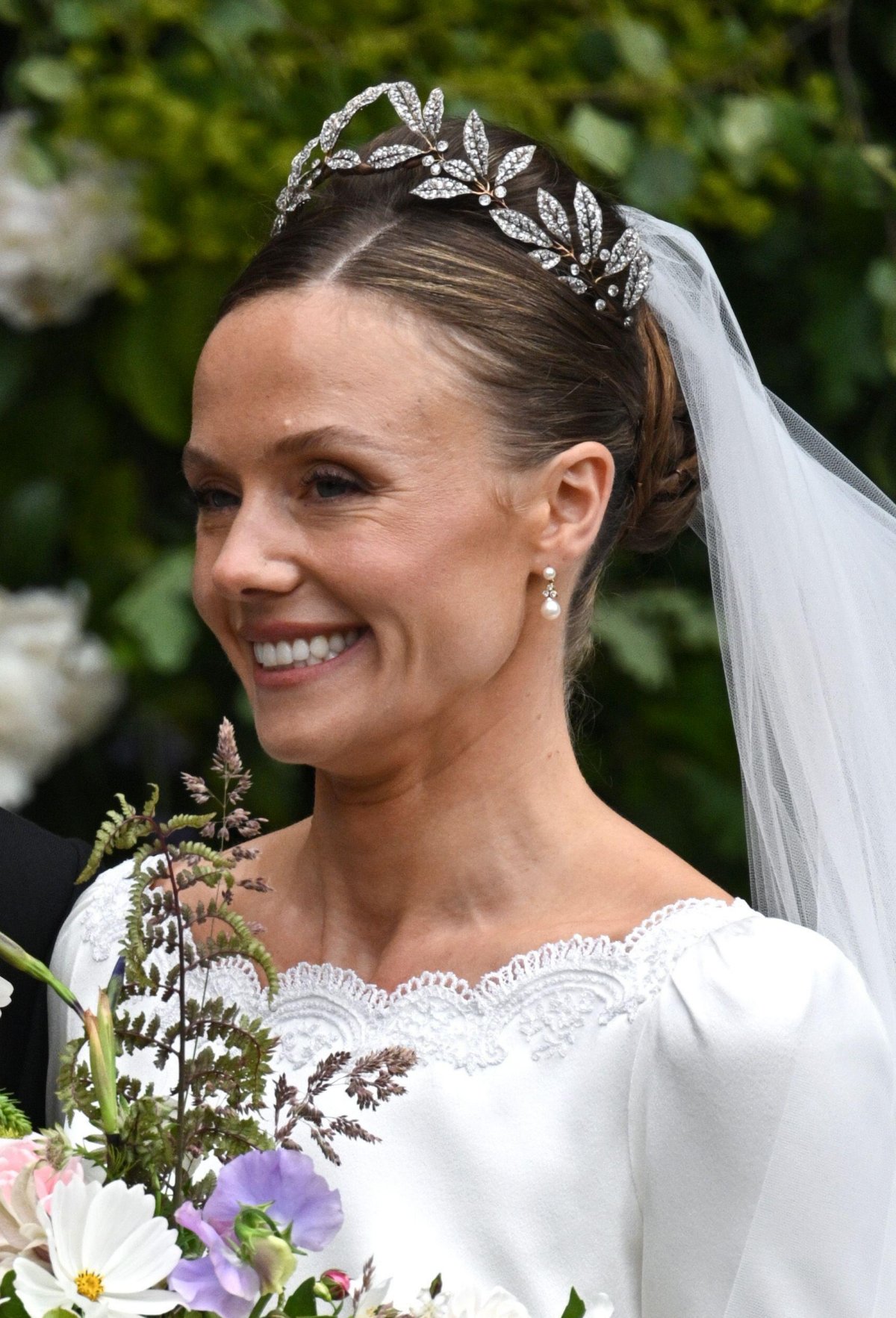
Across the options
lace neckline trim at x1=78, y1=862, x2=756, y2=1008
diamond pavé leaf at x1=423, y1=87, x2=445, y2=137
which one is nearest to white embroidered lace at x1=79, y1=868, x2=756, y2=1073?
lace neckline trim at x1=78, y1=862, x2=756, y2=1008

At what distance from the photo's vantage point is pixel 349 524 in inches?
76.4

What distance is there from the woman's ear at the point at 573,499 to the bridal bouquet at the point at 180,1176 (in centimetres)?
71

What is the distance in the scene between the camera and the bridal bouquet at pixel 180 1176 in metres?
1.28

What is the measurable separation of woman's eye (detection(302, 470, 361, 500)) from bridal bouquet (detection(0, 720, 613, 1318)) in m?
0.57

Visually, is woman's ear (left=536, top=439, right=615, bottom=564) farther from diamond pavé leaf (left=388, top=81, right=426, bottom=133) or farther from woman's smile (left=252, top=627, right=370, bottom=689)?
diamond pavé leaf (left=388, top=81, right=426, bottom=133)

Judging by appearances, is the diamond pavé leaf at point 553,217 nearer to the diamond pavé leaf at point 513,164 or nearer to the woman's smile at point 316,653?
the diamond pavé leaf at point 513,164

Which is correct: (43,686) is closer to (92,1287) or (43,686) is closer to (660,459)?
(660,459)

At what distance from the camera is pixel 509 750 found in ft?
6.94

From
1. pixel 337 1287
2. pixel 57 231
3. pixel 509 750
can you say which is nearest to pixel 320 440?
pixel 509 750

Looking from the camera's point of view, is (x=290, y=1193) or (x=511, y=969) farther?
(x=511, y=969)

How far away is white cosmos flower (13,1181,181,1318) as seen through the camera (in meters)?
1.27

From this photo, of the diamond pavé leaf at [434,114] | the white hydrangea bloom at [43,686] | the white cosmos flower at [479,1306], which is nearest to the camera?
the white cosmos flower at [479,1306]

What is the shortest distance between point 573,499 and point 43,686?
155 cm

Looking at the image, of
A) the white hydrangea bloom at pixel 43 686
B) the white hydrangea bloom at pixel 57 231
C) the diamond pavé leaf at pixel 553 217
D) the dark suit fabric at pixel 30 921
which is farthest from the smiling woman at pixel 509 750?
the white hydrangea bloom at pixel 57 231
